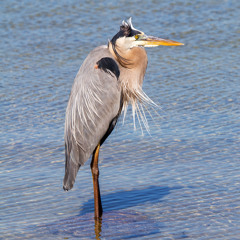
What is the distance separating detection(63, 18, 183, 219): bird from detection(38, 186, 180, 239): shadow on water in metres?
0.17

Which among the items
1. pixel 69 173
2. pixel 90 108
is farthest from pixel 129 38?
pixel 69 173

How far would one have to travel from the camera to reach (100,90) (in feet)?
20.3

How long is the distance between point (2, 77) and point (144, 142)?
3543mm

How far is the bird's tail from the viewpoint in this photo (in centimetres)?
600

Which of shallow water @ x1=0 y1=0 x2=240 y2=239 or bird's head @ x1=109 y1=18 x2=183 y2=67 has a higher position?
bird's head @ x1=109 y1=18 x2=183 y2=67

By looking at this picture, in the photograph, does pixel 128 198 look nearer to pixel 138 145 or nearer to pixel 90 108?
pixel 90 108

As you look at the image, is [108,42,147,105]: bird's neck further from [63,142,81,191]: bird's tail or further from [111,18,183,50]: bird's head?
[63,142,81,191]: bird's tail

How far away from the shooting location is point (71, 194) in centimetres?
644

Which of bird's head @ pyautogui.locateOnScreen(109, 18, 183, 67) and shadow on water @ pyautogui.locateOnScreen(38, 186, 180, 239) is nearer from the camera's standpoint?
shadow on water @ pyautogui.locateOnScreen(38, 186, 180, 239)

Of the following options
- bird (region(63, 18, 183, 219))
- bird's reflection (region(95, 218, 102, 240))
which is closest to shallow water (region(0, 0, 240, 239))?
bird's reflection (region(95, 218, 102, 240))

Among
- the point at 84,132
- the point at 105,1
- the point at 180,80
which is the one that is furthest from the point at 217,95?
the point at 105,1

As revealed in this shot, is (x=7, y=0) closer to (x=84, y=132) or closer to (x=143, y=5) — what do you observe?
(x=143, y=5)

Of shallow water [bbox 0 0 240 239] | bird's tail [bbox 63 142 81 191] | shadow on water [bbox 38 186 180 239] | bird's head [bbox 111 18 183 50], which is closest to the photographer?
shadow on water [bbox 38 186 180 239]

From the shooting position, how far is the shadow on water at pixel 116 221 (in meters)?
5.70
